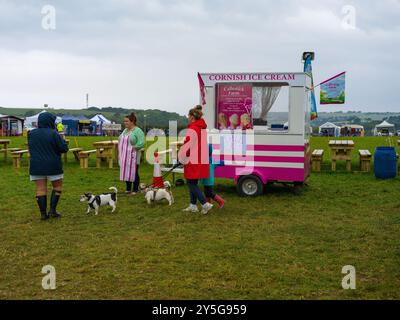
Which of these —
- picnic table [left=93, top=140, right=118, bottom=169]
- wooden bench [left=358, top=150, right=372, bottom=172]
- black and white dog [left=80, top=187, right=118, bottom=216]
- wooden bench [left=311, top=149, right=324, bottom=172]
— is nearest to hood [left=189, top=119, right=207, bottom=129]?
black and white dog [left=80, top=187, right=118, bottom=216]

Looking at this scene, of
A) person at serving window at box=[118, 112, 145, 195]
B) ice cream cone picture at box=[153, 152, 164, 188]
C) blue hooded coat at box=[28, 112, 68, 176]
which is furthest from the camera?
person at serving window at box=[118, 112, 145, 195]

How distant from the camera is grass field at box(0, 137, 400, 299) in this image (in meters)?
4.87

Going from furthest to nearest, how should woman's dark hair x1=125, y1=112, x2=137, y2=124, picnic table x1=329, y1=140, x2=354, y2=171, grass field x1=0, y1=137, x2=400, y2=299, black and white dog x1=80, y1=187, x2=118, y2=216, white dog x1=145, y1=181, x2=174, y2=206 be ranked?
picnic table x1=329, y1=140, x2=354, y2=171 < woman's dark hair x1=125, y1=112, x2=137, y2=124 < white dog x1=145, y1=181, x2=174, y2=206 < black and white dog x1=80, y1=187, x2=118, y2=216 < grass field x1=0, y1=137, x2=400, y2=299

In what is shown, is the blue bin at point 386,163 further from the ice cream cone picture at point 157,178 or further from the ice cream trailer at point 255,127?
the ice cream cone picture at point 157,178

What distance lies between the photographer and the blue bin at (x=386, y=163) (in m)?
13.3

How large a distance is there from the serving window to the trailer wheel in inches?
45.1

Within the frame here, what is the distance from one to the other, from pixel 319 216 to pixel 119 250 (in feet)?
12.7

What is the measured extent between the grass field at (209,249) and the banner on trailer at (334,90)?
94.1 inches

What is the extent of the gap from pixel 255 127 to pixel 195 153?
2.84 metres

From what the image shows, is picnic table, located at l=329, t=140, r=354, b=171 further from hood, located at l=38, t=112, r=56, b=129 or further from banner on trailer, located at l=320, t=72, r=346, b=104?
hood, located at l=38, t=112, r=56, b=129

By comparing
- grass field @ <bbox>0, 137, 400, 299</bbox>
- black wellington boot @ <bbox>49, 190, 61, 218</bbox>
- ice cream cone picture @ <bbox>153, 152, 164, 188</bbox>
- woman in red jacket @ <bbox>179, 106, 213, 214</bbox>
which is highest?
woman in red jacket @ <bbox>179, 106, 213, 214</bbox>

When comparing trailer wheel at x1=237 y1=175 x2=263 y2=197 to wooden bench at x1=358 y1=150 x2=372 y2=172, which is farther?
wooden bench at x1=358 y1=150 x2=372 y2=172
